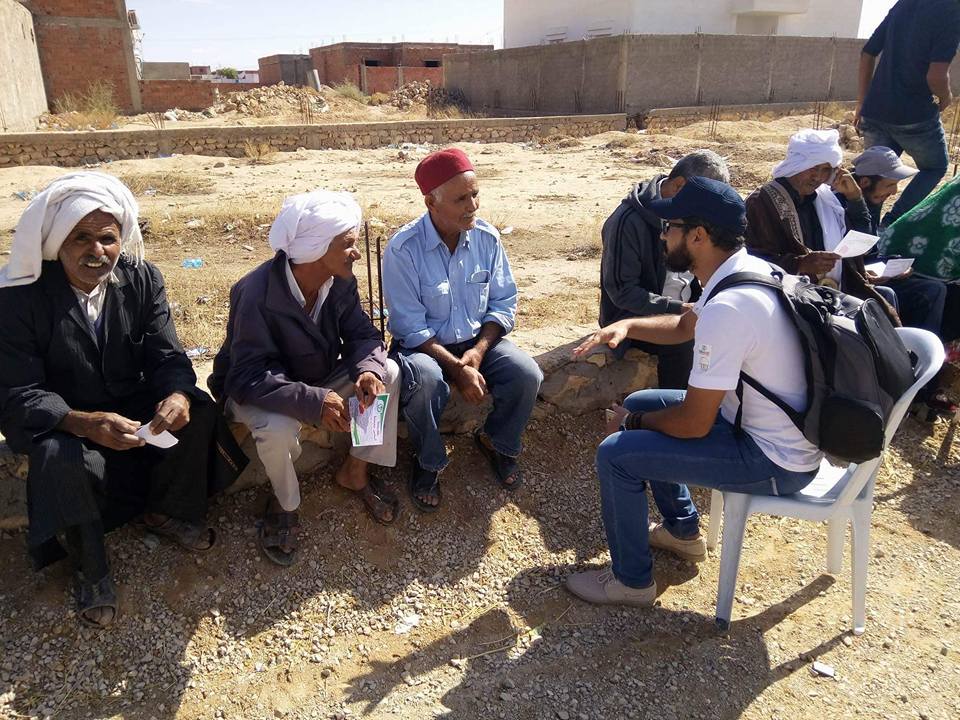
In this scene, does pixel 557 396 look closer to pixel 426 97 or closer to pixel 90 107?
pixel 90 107

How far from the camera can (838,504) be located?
2475 mm

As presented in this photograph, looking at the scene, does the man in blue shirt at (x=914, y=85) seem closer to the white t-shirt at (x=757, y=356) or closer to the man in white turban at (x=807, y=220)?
the man in white turban at (x=807, y=220)

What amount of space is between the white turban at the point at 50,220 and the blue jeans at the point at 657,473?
6.47 feet

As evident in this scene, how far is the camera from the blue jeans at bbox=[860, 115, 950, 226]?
5066 mm

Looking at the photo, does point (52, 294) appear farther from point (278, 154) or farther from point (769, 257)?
point (278, 154)

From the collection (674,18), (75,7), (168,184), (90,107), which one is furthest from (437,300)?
(674,18)

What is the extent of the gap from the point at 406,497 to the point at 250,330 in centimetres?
109

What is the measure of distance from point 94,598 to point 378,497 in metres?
1.14

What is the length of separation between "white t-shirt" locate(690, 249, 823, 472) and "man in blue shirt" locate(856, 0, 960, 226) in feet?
12.2

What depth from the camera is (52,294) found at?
245 centimetres

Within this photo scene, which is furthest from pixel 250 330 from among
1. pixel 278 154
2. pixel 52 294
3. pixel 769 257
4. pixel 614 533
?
pixel 278 154

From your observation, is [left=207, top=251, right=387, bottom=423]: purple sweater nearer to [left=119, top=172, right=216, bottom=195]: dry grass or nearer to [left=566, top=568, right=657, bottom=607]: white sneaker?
[left=566, top=568, right=657, bottom=607]: white sneaker

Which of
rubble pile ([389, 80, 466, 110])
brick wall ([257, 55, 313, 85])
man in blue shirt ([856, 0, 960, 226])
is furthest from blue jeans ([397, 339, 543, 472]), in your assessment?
brick wall ([257, 55, 313, 85])

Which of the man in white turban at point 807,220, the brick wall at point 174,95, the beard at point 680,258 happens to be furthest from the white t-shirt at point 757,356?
the brick wall at point 174,95
